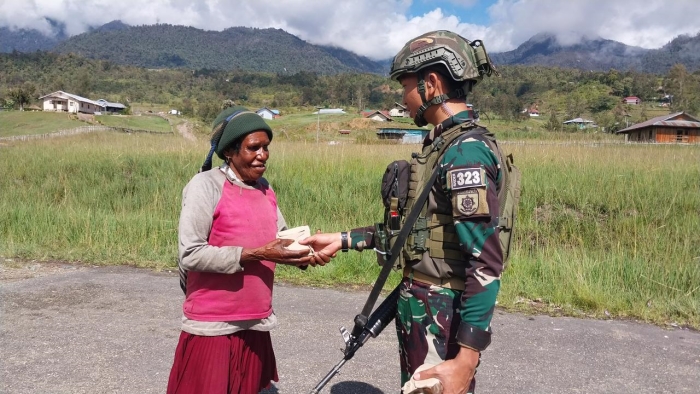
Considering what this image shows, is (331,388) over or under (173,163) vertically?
under

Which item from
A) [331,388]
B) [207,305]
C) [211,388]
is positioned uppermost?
[207,305]

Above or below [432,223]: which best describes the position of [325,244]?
below

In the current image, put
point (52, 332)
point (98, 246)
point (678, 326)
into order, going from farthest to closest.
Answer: point (98, 246) → point (678, 326) → point (52, 332)

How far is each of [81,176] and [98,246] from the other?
4494mm

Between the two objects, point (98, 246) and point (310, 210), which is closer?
point (98, 246)

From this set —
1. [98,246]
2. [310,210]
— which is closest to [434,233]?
[98,246]

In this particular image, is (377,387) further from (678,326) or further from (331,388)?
(678,326)

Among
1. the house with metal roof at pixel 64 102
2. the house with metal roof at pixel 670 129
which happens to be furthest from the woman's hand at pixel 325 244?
the house with metal roof at pixel 64 102

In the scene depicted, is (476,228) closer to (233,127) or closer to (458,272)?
(458,272)

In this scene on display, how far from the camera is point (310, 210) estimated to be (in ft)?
28.1

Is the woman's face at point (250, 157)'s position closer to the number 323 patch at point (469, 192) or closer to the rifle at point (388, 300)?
the rifle at point (388, 300)

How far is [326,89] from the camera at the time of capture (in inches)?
4427

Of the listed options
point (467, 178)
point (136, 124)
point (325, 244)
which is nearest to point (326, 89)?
point (136, 124)

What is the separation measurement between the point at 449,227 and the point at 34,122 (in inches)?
2176
